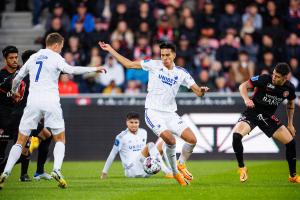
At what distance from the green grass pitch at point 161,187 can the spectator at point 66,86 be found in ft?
16.3

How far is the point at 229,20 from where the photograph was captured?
24562 millimetres

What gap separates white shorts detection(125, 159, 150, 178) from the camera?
1638 centimetres

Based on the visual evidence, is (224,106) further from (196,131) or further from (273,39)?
(273,39)

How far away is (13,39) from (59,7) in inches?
87.8

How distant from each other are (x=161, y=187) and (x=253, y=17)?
12164 millimetres

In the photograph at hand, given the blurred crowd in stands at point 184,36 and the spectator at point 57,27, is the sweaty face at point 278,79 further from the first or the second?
the spectator at point 57,27

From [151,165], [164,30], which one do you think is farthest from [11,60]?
[164,30]

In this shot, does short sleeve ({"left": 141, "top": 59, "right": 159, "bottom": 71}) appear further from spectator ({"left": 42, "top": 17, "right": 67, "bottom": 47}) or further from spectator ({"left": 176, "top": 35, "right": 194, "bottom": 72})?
spectator ({"left": 42, "top": 17, "right": 67, "bottom": 47})

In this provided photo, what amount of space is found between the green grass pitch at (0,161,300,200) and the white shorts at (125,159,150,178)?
182 mm

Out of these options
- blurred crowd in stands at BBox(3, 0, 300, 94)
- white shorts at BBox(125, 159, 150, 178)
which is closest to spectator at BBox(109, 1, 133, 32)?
blurred crowd in stands at BBox(3, 0, 300, 94)

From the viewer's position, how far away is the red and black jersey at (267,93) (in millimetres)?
14695

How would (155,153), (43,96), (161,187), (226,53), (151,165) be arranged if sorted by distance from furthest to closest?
1. (226,53)
2. (155,153)
3. (151,165)
4. (161,187)
5. (43,96)

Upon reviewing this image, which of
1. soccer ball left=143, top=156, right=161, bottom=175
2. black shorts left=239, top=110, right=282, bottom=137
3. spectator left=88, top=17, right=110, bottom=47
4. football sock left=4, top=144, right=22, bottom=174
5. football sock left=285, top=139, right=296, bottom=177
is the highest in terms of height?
spectator left=88, top=17, right=110, bottom=47

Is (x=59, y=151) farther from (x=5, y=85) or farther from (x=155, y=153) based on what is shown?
(x=155, y=153)
